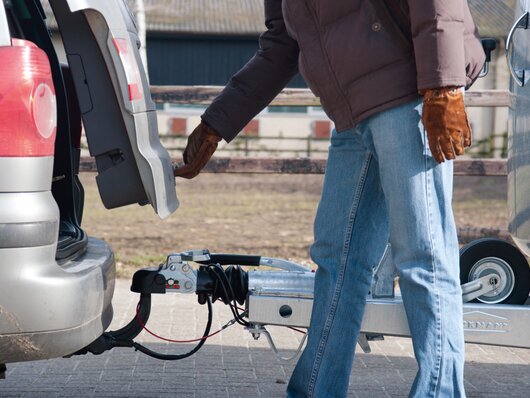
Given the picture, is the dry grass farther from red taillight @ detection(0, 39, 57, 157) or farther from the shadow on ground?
red taillight @ detection(0, 39, 57, 157)

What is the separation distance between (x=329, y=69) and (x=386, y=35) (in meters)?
0.23

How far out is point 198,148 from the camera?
4102 millimetres

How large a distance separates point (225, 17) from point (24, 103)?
3098 centimetres

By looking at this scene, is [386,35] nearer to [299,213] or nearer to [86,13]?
[86,13]

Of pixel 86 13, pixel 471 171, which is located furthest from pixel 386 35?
pixel 471 171

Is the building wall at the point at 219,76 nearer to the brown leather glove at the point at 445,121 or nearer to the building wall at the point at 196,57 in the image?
the building wall at the point at 196,57

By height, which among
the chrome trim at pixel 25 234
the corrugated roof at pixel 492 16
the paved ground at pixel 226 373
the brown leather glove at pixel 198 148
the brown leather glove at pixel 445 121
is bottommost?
the paved ground at pixel 226 373

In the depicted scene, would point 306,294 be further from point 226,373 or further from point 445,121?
point 445,121

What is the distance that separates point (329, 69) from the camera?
11.1 ft

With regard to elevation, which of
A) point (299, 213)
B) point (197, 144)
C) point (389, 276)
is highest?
point (197, 144)

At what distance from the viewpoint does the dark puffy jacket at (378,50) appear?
10.2 ft

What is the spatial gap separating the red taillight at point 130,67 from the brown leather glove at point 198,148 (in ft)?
2.00

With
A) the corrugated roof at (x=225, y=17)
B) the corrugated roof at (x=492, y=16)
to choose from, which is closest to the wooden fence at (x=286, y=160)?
the corrugated roof at (x=492, y=16)

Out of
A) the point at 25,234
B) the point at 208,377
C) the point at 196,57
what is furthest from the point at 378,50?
the point at 196,57
